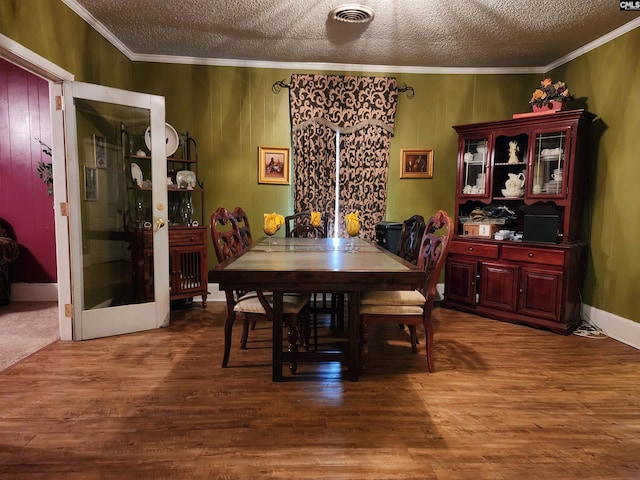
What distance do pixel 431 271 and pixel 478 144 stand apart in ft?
7.82

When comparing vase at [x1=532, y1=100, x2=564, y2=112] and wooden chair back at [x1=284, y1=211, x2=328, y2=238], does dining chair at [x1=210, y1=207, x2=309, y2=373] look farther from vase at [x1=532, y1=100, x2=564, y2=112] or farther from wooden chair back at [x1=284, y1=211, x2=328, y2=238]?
vase at [x1=532, y1=100, x2=564, y2=112]

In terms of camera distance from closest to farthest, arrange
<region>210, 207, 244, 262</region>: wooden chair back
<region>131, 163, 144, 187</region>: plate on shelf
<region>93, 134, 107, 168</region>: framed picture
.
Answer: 1. <region>210, 207, 244, 262</region>: wooden chair back
2. <region>93, 134, 107, 168</region>: framed picture
3. <region>131, 163, 144, 187</region>: plate on shelf

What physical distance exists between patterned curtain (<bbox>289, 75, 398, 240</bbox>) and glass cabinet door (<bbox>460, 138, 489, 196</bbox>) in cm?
88

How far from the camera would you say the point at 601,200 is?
3.60 meters

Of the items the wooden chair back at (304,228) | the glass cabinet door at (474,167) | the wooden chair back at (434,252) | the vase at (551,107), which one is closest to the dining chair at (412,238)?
the wooden chair back at (434,252)

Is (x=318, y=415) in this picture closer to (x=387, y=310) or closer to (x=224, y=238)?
(x=387, y=310)

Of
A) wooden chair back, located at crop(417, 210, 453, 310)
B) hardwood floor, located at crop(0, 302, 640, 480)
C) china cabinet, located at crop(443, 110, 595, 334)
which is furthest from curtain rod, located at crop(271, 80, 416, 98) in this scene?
hardwood floor, located at crop(0, 302, 640, 480)

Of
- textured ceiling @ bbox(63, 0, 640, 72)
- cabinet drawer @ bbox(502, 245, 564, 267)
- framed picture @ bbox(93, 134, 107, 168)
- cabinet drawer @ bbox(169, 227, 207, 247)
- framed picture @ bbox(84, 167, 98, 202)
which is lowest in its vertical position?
cabinet drawer @ bbox(502, 245, 564, 267)

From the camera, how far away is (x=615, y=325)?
3379mm

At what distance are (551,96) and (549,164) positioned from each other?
2.13 ft

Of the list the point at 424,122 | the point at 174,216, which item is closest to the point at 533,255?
the point at 424,122

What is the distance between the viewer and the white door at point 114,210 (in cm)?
310

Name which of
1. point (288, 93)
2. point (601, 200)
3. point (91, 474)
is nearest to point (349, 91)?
point (288, 93)

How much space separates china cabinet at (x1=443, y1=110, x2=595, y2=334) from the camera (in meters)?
3.53
